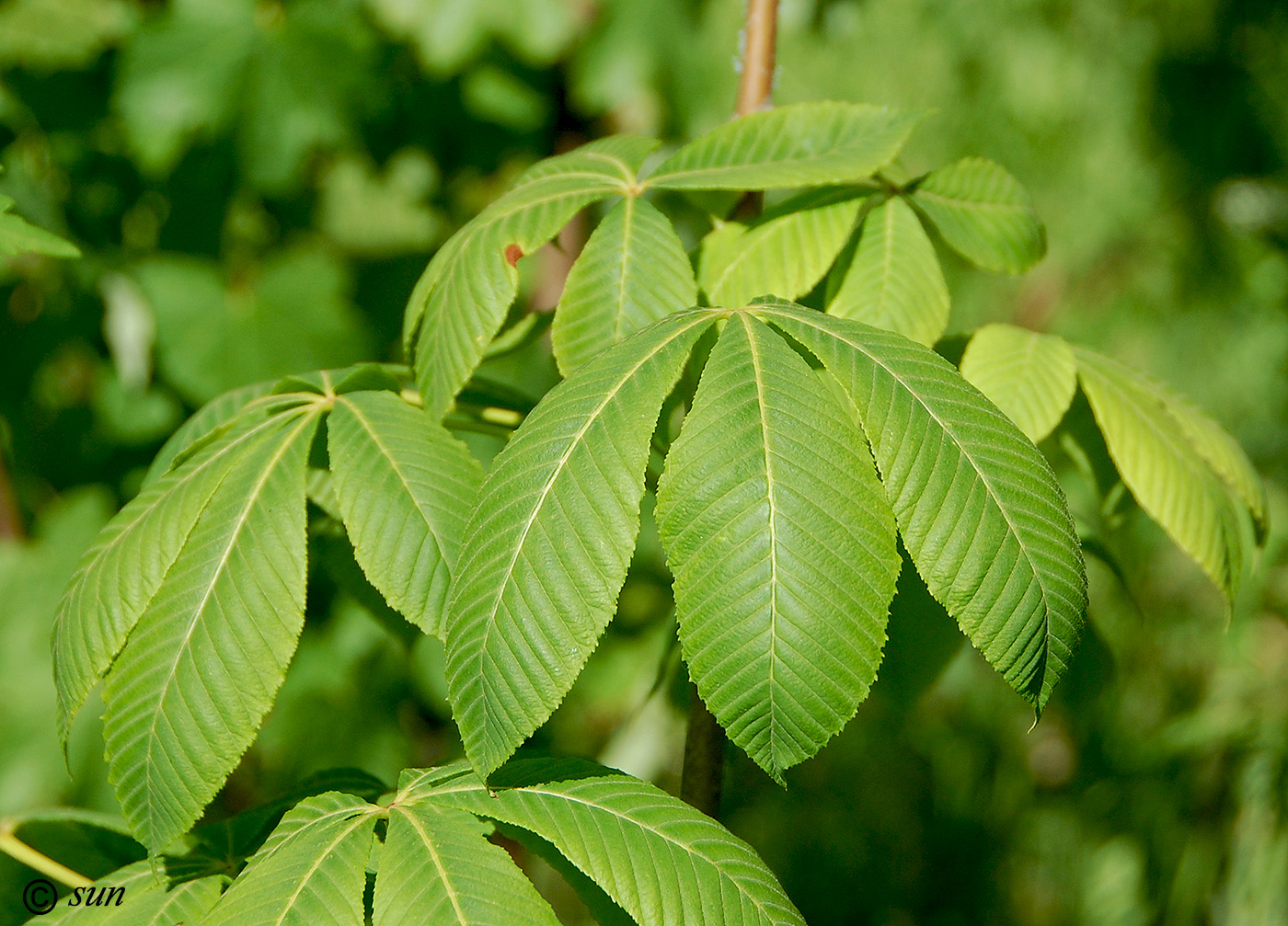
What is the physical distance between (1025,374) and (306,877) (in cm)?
51

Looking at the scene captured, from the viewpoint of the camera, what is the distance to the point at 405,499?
0.58 meters

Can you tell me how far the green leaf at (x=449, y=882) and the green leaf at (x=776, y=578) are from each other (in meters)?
0.14

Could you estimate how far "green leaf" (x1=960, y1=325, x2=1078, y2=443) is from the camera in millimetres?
649

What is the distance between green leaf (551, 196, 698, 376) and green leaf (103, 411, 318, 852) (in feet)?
0.63

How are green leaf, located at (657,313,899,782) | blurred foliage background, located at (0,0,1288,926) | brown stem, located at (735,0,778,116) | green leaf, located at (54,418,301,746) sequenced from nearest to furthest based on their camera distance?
green leaf, located at (657,313,899,782) < green leaf, located at (54,418,301,746) < brown stem, located at (735,0,778,116) < blurred foliage background, located at (0,0,1288,926)

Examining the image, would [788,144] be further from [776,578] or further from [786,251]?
[776,578]

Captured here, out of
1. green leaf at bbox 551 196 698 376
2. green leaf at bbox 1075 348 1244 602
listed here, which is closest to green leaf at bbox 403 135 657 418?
green leaf at bbox 551 196 698 376

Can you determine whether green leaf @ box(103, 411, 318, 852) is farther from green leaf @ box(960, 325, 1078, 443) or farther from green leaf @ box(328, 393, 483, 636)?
green leaf @ box(960, 325, 1078, 443)

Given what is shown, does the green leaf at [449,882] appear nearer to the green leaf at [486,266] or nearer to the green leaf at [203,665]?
the green leaf at [203,665]

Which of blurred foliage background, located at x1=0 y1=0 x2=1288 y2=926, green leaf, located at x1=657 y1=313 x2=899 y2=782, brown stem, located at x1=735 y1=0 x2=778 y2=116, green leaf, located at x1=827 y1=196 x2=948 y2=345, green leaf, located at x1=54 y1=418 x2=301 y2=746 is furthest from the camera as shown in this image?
blurred foliage background, located at x1=0 y1=0 x2=1288 y2=926

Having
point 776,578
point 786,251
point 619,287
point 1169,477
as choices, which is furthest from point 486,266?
point 1169,477

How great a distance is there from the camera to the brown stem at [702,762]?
69 cm

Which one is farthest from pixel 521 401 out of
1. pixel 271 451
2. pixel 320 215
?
pixel 320 215

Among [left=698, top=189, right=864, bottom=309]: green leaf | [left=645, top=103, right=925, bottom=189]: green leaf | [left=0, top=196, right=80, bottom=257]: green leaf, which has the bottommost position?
[left=0, top=196, right=80, bottom=257]: green leaf
